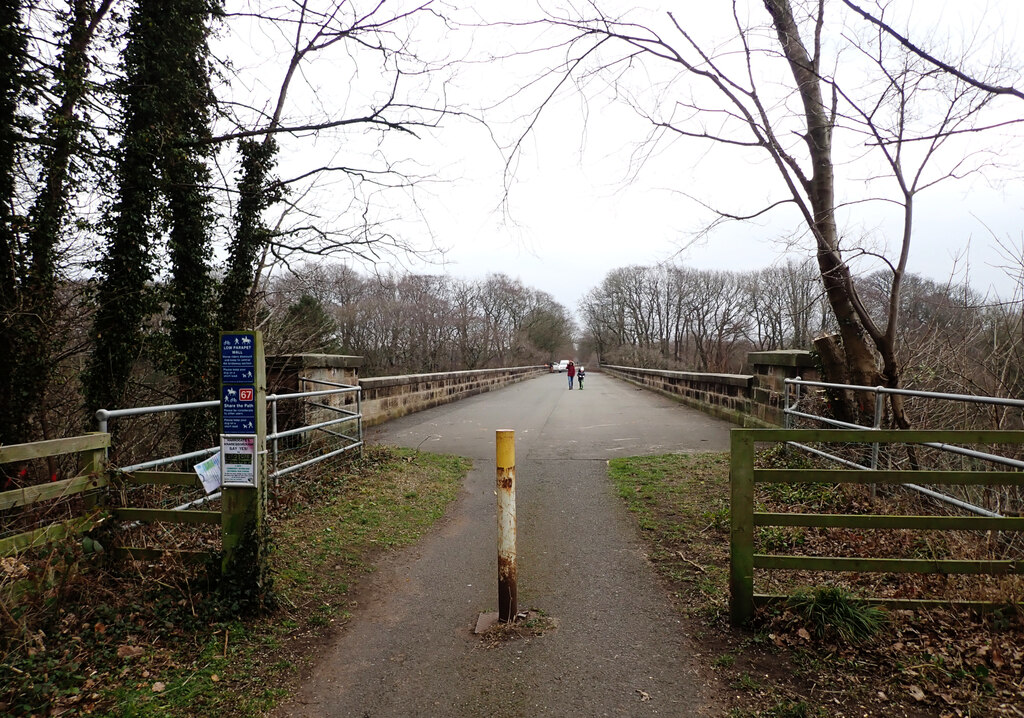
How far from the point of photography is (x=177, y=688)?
2771mm

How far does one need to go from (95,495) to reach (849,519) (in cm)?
469

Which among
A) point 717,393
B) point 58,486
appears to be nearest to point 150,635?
point 58,486

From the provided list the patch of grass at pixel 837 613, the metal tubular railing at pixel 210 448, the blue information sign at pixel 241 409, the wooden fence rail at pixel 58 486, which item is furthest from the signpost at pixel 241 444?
the patch of grass at pixel 837 613

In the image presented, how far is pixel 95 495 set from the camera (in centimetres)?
360

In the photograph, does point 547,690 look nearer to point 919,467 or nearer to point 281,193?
point 919,467

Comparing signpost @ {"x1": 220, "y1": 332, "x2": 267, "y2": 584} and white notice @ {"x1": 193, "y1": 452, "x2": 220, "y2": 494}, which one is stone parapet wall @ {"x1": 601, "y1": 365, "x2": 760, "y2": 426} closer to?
signpost @ {"x1": 220, "y1": 332, "x2": 267, "y2": 584}

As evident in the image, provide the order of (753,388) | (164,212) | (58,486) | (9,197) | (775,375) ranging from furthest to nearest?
(753,388) → (775,375) → (164,212) → (9,197) → (58,486)

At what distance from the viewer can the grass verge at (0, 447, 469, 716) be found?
2.67 meters

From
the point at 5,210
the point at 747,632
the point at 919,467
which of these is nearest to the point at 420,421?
the point at 5,210

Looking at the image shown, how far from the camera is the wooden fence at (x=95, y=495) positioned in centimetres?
322

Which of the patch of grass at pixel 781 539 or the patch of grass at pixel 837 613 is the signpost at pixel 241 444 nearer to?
the patch of grass at pixel 837 613

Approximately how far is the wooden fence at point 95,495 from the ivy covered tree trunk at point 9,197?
13.3 ft

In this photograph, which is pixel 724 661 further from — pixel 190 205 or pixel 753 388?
pixel 190 205

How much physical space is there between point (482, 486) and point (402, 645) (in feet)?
12.9
